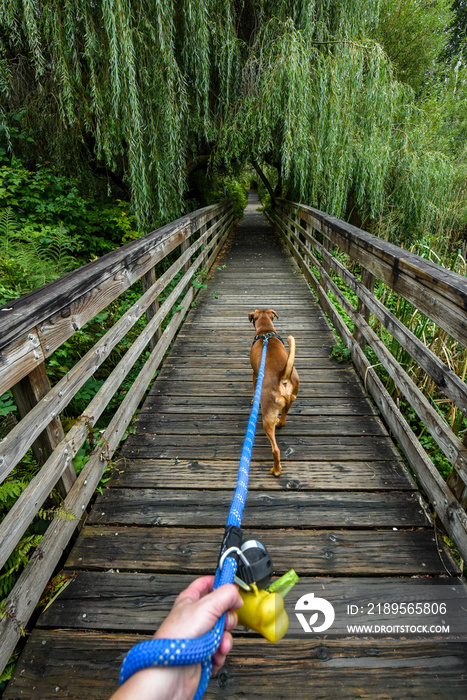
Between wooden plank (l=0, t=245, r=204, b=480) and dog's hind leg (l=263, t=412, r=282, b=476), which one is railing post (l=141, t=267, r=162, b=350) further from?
dog's hind leg (l=263, t=412, r=282, b=476)

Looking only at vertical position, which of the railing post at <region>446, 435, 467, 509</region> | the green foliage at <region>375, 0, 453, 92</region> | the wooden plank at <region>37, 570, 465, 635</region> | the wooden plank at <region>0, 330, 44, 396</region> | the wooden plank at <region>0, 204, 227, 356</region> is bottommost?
the wooden plank at <region>37, 570, 465, 635</region>

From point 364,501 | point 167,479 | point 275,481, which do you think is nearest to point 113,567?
point 167,479

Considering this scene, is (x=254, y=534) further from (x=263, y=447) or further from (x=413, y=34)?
(x=413, y=34)

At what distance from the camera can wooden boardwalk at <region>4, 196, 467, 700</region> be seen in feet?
4.52

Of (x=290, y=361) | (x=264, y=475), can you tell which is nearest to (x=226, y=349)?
(x=290, y=361)

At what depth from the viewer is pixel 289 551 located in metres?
1.83

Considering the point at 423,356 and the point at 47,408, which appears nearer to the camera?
the point at 47,408

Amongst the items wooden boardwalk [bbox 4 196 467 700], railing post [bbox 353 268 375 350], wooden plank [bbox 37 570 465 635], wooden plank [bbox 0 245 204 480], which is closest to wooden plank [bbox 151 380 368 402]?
wooden boardwalk [bbox 4 196 467 700]

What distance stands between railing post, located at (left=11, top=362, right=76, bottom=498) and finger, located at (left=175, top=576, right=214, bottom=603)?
1.11 m

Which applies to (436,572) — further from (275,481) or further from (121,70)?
(121,70)

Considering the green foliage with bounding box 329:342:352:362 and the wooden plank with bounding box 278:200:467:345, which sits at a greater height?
the wooden plank with bounding box 278:200:467:345

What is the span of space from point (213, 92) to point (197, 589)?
Answer: 820 cm

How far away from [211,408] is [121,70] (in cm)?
423

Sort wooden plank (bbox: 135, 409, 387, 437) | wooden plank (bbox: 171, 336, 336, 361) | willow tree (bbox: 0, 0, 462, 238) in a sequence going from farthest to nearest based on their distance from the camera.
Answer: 1. willow tree (bbox: 0, 0, 462, 238)
2. wooden plank (bbox: 171, 336, 336, 361)
3. wooden plank (bbox: 135, 409, 387, 437)
